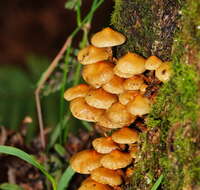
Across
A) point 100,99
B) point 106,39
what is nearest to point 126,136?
point 100,99

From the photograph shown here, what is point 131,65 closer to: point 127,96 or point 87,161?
point 127,96

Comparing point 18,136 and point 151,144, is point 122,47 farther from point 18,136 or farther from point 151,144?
point 18,136

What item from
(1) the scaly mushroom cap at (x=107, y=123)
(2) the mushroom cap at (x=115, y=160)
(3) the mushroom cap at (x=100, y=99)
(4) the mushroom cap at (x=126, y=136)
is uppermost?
(3) the mushroom cap at (x=100, y=99)

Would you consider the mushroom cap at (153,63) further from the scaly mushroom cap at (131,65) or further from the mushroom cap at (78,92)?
the mushroom cap at (78,92)

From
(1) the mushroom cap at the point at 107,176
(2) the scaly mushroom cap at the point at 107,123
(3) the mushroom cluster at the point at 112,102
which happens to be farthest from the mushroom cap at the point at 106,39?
(1) the mushroom cap at the point at 107,176

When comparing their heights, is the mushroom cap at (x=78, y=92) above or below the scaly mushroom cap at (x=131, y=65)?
below

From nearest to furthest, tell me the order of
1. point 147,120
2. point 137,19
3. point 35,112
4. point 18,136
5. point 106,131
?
point 147,120
point 137,19
point 106,131
point 18,136
point 35,112

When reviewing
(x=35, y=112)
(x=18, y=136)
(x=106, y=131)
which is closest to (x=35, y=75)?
(x=35, y=112)

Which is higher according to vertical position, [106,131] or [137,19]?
[137,19]
